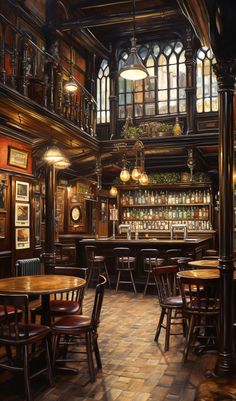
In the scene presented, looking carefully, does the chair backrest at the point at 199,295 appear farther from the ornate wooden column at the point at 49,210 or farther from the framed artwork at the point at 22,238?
the framed artwork at the point at 22,238

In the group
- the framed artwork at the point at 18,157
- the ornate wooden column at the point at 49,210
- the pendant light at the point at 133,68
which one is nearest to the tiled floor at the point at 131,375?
the ornate wooden column at the point at 49,210

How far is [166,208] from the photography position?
35.3ft

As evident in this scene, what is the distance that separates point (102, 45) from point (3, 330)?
28.4 ft

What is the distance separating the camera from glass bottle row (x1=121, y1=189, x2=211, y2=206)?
34.5 ft

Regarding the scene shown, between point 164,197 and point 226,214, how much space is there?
7308mm

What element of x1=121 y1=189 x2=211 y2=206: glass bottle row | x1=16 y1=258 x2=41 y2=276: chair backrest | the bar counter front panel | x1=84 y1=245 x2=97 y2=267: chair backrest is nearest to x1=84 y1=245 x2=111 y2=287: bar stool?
x1=84 y1=245 x2=97 y2=267: chair backrest

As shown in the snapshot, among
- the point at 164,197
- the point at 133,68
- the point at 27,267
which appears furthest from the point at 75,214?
the point at 133,68

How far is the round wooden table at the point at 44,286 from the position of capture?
3396mm

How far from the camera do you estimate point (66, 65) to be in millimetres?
10273

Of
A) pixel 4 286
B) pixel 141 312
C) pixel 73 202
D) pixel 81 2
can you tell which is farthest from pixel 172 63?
pixel 4 286

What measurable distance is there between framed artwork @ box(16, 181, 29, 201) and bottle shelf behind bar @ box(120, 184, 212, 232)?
379 centimetres

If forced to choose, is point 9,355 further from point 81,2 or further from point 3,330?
point 81,2

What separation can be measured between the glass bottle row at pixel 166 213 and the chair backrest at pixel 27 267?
5.81 m

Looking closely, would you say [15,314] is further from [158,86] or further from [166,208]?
[158,86]
